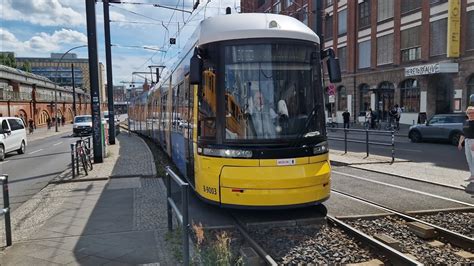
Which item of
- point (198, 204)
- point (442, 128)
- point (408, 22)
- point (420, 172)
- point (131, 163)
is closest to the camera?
point (198, 204)

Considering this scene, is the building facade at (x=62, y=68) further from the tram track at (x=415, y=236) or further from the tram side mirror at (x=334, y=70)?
the tram track at (x=415, y=236)

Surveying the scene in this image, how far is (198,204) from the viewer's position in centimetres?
806

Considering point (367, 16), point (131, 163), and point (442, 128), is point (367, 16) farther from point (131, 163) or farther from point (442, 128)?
point (131, 163)

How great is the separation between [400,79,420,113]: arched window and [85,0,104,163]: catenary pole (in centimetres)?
2629

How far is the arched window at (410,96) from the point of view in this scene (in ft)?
108

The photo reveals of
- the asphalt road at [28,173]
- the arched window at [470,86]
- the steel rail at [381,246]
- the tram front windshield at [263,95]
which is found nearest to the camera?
the steel rail at [381,246]

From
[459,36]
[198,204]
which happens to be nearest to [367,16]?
[459,36]

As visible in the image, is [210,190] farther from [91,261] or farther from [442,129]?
[442,129]

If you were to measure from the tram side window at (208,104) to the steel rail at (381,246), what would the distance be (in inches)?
94.0

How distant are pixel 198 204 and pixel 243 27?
138 inches

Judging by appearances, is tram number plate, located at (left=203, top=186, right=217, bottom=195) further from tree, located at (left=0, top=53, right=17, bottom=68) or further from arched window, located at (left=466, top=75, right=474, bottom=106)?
tree, located at (left=0, top=53, right=17, bottom=68)

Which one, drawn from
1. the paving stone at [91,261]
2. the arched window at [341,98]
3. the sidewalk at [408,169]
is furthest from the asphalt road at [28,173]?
the arched window at [341,98]

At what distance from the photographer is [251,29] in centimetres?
653

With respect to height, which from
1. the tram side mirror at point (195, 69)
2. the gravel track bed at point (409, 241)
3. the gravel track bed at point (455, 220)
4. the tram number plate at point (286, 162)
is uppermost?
the tram side mirror at point (195, 69)
